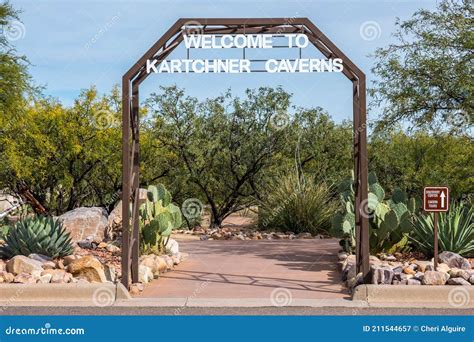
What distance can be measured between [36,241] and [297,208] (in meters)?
9.38

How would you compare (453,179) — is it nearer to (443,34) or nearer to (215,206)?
(443,34)

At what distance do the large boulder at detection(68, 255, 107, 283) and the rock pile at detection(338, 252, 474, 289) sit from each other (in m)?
3.70

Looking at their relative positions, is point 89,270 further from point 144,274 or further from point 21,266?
point 21,266

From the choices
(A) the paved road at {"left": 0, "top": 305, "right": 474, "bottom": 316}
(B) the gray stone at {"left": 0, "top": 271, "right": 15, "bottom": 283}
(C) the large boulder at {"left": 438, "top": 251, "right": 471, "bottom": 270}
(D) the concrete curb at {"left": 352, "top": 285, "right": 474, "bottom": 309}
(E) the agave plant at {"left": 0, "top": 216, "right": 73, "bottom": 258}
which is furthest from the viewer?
(E) the agave plant at {"left": 0, "top": 216, "right": 73, "bottom": 258}

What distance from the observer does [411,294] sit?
9523 mm

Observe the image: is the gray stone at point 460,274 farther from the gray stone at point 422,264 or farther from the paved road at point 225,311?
the paved road at point 225,311

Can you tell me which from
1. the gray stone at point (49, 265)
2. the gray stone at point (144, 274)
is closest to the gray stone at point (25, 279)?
the gray stone at point (49, 265)

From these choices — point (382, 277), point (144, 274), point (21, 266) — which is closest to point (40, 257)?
point (21, 266)

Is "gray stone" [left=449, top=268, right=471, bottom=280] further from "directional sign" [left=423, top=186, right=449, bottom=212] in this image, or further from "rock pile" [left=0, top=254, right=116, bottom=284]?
"rock pile" [left=0, top=254, right=116, bottom=284]

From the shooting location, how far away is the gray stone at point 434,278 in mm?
9859

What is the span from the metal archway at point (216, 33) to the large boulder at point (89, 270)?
437 millimetres

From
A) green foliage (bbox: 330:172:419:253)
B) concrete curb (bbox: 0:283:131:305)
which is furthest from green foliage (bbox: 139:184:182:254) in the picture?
concrete curb (bbox: 0:283:131:305)

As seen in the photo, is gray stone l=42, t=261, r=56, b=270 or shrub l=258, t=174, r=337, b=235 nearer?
gray stone l=42, t=261, r=56, b=270

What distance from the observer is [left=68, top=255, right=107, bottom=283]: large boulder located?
10.3 m
